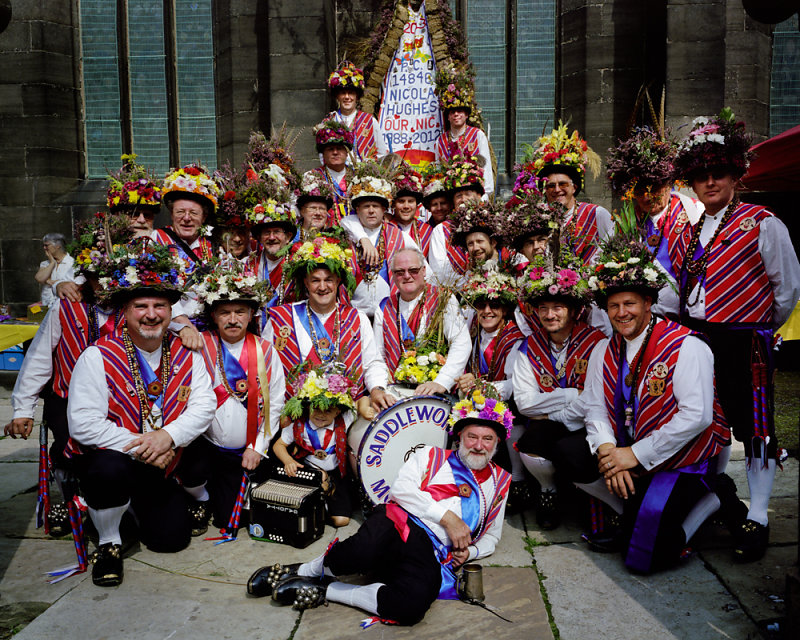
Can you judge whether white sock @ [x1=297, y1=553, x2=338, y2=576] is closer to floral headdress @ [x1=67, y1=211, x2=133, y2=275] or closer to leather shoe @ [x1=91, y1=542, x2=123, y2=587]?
leather shoe @ [x1=91, y1=542, x2=123, y2=587]

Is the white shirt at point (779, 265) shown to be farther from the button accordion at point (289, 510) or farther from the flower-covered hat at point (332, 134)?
the flower-covered hat at point (332, 134)

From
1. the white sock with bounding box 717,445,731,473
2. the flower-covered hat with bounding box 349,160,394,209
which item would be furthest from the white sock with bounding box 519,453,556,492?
the flower-covered hat with bounding box 349,160,394,209

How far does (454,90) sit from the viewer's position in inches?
330

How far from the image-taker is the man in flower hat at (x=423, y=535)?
3.55m

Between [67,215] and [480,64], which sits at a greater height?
[480,64]

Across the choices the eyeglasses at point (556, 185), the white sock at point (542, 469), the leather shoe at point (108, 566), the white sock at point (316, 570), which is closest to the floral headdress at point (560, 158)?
the eyeglasses at point (556, 185)

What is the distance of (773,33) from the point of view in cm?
1024

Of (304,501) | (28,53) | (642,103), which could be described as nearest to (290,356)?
(304,501)

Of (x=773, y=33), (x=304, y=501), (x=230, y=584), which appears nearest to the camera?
(x=230, y=584)

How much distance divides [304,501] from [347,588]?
87 cm

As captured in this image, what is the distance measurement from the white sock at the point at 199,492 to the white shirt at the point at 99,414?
0.57 m

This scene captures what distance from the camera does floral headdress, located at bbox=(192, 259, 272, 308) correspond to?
15.8 ft

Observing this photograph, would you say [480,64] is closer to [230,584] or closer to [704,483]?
[704,483]

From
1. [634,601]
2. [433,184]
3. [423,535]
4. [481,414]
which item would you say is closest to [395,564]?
[423,535]
